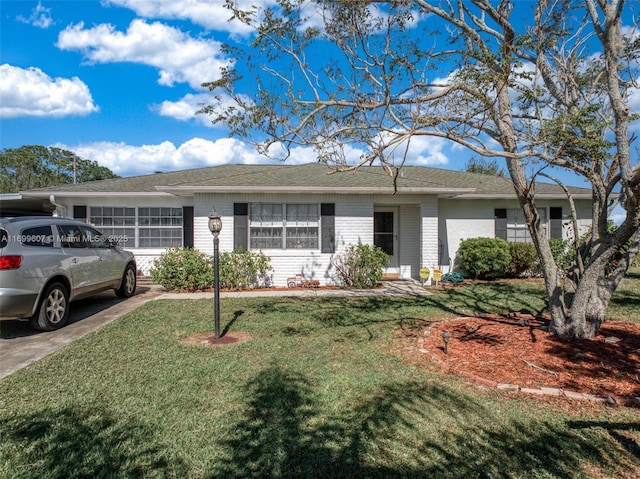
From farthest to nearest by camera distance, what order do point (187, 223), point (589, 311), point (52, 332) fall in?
1. point (187, 223)
2. point (52, 332)
3. point (589, 311)

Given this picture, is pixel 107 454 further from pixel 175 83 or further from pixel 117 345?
pixel 175 83

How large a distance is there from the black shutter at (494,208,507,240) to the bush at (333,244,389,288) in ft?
14.7

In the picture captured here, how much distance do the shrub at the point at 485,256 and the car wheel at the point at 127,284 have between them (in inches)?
372

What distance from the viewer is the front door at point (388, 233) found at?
41.1 feet

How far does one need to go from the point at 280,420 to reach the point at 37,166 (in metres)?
53.4

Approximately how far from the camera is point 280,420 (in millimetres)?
3316

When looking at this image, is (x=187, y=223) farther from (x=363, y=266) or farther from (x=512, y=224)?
(x=512, y=224)

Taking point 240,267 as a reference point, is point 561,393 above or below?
below

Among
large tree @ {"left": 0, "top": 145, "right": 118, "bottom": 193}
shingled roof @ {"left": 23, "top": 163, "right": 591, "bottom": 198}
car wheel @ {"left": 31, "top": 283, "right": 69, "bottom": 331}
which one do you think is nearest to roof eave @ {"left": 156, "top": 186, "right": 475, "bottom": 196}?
shingled roof @ {"left": 23, "top": 163, "right": 591, "bottom": 198}

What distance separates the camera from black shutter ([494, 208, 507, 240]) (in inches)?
499

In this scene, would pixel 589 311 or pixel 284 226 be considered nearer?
pixel 589 311

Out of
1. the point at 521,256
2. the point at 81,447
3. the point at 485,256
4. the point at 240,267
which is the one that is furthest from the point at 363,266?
the point at 81,447

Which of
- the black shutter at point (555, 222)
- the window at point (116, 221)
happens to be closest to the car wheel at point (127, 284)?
the window at point (116, 221)

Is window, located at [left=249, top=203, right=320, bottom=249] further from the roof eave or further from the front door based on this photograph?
the front door
